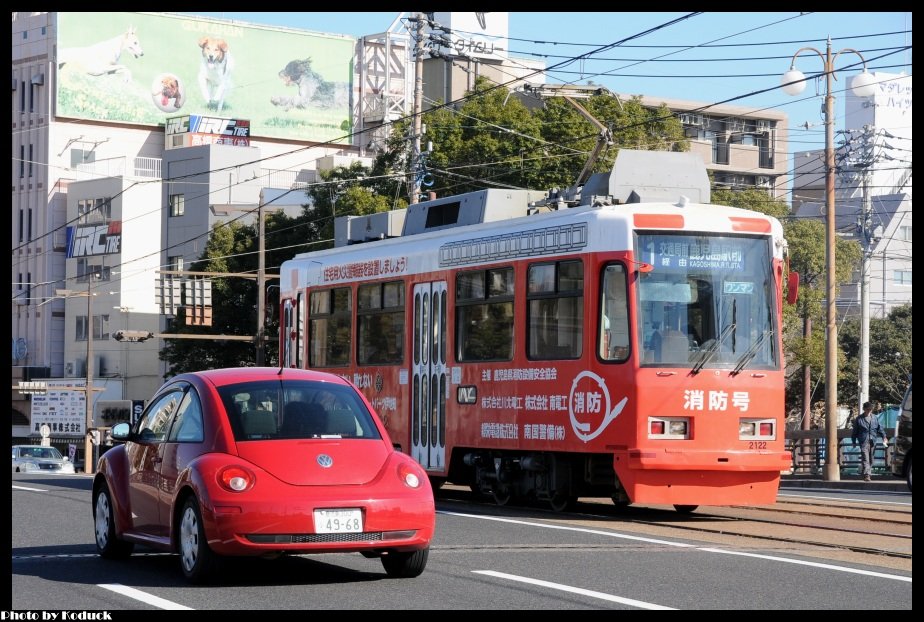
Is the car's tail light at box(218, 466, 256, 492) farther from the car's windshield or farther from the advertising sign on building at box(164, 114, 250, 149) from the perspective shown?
the advertising sign on building at box(164, 114, 250, 149)

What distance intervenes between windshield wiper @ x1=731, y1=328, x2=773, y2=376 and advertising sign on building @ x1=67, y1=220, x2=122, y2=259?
235ft

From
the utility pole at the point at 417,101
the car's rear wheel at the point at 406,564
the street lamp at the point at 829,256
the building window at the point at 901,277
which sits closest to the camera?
the car's rear wheel at the point at 406,564

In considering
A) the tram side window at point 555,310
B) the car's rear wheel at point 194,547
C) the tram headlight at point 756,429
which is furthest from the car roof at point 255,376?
the tram headlight at point 756,429

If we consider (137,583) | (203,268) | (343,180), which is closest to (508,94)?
(343,180)

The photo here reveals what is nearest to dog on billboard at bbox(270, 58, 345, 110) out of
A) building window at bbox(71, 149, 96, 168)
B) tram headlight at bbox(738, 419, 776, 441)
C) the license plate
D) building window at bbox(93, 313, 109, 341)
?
building window at bbox(71, 149, 96, 168)

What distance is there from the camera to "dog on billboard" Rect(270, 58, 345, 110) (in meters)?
103

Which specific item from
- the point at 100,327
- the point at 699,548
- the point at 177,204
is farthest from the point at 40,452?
the point at 699,548

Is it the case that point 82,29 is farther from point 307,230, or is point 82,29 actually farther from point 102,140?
point 307,230

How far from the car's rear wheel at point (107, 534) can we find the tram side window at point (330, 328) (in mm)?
10081

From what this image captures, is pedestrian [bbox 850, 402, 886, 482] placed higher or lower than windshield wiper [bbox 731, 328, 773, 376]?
lower

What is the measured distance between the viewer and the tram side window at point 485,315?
19.1 m

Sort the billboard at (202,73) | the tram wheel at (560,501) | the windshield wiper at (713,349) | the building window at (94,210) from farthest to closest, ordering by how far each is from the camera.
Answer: the billboard at (202,73), the building window at (94,210), the tram wheel at (560,501), the windshield wiper at (713,349)

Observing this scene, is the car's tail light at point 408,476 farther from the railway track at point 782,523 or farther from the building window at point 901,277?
the building window at point 901,277

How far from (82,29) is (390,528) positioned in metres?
89.9
